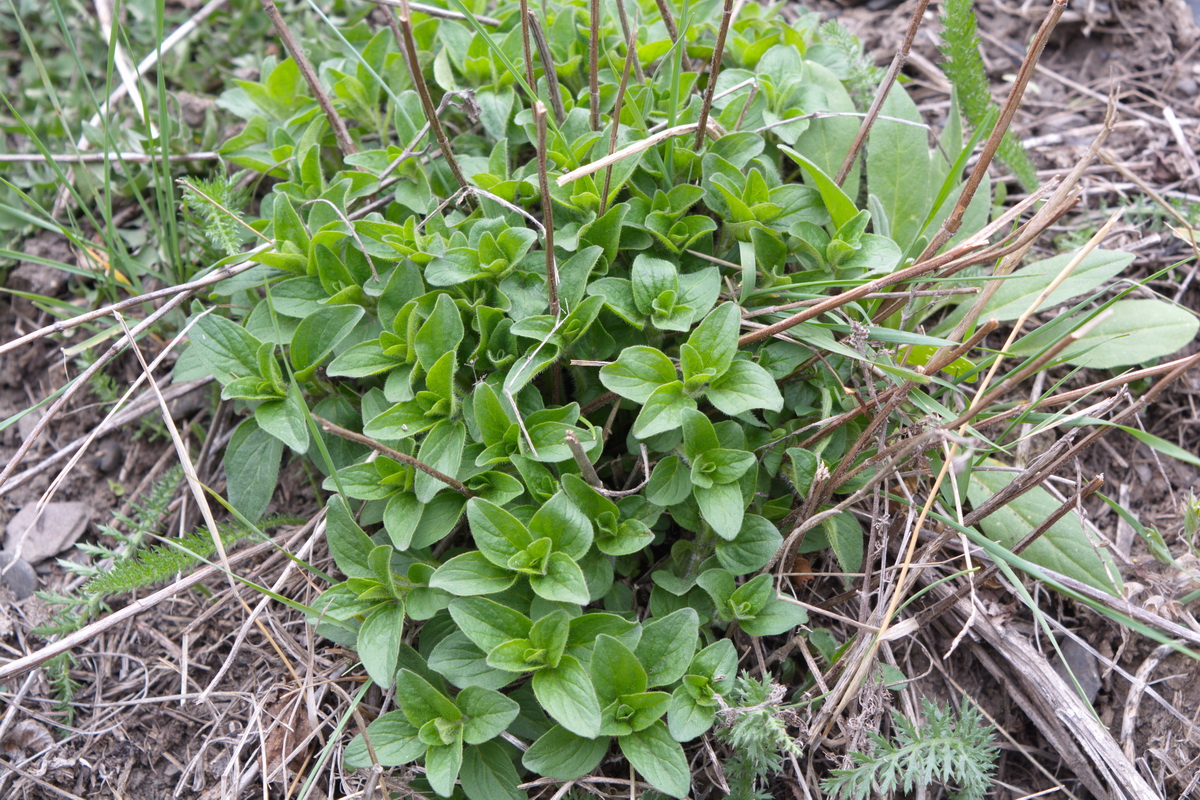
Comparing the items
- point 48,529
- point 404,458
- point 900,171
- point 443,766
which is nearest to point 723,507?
point 404,458

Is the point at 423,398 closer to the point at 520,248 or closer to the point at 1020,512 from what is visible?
the point at 520,248

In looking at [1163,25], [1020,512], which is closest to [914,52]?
[1163,25]

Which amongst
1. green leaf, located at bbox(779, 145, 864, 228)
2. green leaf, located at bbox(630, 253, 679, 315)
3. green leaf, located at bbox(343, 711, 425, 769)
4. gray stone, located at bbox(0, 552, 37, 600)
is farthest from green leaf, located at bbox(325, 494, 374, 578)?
green leaf, located at bbox(779, 145, 864, 228)

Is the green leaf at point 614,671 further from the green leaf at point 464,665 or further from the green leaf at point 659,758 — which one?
the green leaf at point 464,665

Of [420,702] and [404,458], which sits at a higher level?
[404,458]

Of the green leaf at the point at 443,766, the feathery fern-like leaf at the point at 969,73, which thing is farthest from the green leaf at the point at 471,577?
the feathery fern-like leaf at the point at 969,73

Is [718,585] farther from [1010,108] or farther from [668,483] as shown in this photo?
[1010,108]

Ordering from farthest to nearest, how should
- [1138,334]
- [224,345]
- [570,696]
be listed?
[1138,334] < [224,345] < [570,696]
